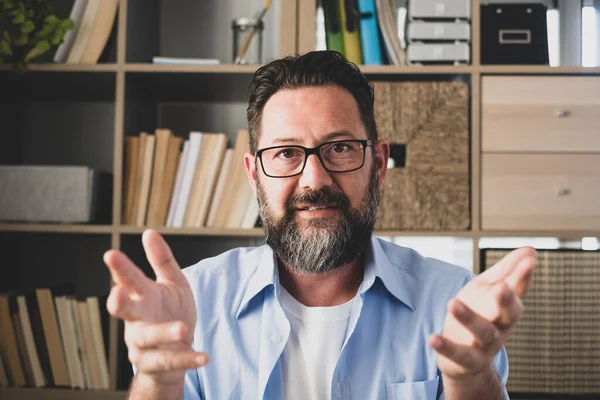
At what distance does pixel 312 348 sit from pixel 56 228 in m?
1.00

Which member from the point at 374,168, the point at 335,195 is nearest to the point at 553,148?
the point at 374,168

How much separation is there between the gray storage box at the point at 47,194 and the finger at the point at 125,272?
3.73 feet

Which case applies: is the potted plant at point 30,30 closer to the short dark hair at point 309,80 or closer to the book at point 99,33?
the book at point 99,33

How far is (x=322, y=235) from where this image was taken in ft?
4.07

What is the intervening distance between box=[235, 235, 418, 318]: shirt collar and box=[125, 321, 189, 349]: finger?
1.47ft

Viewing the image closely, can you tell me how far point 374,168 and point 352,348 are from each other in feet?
1.24

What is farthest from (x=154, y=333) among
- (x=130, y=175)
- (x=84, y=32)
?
(x=84, y=32)

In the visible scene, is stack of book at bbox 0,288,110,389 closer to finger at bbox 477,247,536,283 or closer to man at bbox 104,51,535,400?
man at bbox 104,51,535,400

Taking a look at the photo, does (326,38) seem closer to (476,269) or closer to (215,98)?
(215,98)

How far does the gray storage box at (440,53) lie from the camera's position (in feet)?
5.90

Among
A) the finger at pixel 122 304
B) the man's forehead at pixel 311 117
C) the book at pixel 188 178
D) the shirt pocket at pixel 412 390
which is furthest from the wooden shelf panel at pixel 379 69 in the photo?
the finger at pixel 122 304

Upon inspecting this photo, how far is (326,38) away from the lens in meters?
1.86

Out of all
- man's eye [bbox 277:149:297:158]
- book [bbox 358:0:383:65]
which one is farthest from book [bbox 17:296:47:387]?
book [bbox 358:0:383:65]

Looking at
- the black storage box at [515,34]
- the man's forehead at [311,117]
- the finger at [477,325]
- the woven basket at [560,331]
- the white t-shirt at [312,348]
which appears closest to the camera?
the finger at [477,325]
